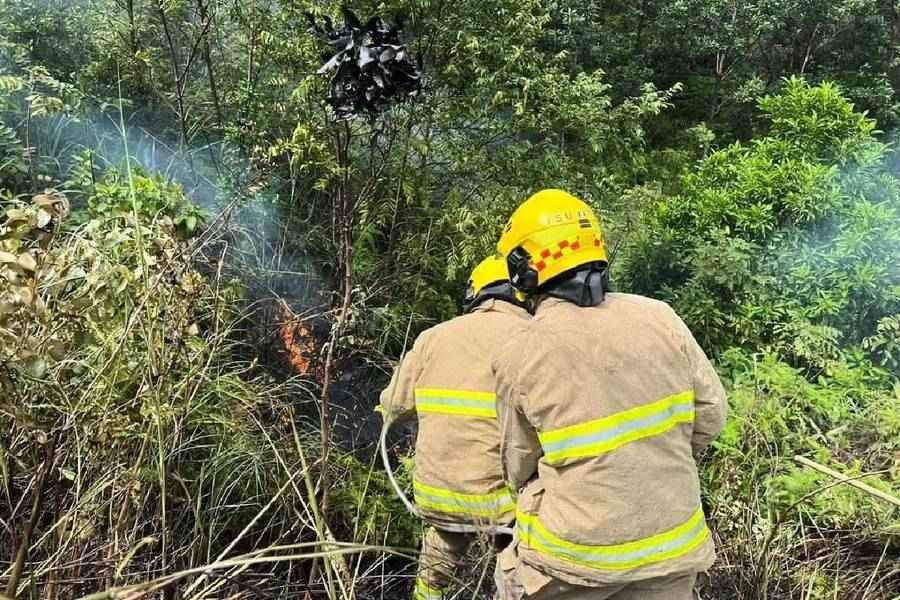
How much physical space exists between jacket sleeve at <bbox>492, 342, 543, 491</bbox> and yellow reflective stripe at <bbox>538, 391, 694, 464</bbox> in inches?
4.9

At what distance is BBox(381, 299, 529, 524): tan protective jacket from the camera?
2.80 m

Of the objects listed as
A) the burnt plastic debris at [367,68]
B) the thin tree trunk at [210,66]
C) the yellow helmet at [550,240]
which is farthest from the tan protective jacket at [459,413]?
the thin tree trunk at [210,66]

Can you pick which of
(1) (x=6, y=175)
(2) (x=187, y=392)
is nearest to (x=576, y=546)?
(2) (x=187, y=392)

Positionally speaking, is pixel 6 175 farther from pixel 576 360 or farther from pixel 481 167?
pixel 576 360

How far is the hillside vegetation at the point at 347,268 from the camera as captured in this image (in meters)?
2.62

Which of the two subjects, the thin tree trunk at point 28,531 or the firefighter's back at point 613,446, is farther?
the firefighter's back at point 613,446

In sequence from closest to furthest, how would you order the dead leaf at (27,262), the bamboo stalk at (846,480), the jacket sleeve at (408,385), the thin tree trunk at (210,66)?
the dead leaf at (27,262), the bamboo stalk at (846,480), the jacket sleeve at (408,385), the thin tree trunk at (210,66)

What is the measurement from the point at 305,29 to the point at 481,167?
5.05ft

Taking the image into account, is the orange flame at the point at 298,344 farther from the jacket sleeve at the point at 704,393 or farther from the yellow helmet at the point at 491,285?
the jacket sleeve at the point at 704,393

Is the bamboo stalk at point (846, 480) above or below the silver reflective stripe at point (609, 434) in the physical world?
below

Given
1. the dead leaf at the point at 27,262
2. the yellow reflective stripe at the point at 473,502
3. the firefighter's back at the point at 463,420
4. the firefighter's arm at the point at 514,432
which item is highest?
the dead leaf at the point at 27,262

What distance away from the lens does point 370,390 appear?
196 inches

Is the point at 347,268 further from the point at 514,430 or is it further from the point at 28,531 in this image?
the point at 28,531

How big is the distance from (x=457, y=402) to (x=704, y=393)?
1.03 meters
